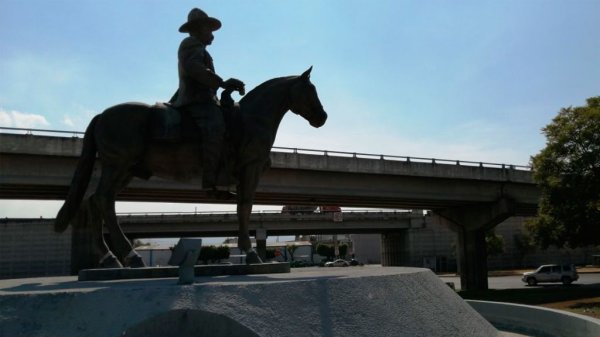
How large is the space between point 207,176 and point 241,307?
2.83 meters

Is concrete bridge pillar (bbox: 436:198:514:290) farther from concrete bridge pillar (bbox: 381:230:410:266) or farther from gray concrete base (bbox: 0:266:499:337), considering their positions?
gray concrete base (bbox: 0:266:499:337)

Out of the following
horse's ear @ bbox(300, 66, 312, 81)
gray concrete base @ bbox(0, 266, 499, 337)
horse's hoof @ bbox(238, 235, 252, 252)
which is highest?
horse's ear @ bbox(300, 66, 312, 81)

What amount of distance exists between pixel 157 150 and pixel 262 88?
2050 mm

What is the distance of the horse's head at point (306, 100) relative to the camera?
8.66 m

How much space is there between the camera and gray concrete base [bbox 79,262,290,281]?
6.97 m

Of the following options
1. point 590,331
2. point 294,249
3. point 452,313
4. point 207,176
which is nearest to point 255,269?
point 207,176

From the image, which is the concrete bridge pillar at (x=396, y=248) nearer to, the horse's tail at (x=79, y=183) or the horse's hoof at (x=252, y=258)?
the horse's hoof at (x=252, y=258)

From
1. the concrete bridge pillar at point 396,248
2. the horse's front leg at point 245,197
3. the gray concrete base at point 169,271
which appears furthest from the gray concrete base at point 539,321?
the concrete bridge pillar at point 396,248

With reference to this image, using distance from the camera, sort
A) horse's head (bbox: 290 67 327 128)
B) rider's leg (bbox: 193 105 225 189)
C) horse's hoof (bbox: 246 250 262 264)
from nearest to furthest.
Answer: rider's leg (bbox: 193 105 225 189) → horse's hoof (bbox: 246 250 262 264) → horse's head (bbox: 290 67 327 128)

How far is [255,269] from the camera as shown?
25.4 feet

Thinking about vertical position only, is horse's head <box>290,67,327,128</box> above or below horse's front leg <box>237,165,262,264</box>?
above

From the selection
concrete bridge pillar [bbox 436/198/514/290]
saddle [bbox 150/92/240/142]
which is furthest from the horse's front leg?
concrete bridge pillar [bbox 436/198/514/290]

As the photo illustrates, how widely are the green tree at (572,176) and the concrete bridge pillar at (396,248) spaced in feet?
97.0

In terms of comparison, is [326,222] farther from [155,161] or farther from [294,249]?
[294,249]
